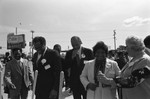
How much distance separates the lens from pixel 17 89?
569 cm

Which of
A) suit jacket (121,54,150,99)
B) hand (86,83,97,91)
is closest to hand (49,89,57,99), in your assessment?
hand (86,83,97,91)

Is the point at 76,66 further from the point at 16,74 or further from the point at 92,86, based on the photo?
the point at 92,86

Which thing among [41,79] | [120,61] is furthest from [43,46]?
[120,61]

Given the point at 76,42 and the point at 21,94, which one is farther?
the point at 76,42

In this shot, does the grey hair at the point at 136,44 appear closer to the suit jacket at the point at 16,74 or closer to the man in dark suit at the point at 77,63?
the man in dark suit at the point at 77,63

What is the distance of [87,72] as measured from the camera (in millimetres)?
3988

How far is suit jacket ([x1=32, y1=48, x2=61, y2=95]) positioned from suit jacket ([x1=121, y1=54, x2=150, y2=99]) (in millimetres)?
1892

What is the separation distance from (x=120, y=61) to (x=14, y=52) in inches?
117

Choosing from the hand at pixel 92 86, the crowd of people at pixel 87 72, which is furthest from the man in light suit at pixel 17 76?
the hand at pixel 92 86

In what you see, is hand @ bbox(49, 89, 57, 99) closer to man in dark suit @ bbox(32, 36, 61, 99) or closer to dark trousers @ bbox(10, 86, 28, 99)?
man in dark suit @ bbox(32, 36, 61, 99)

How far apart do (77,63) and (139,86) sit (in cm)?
288

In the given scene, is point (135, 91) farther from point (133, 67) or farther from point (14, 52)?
point (14, 52)

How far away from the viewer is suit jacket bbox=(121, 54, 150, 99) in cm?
319

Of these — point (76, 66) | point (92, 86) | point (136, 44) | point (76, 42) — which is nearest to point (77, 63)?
point (76, 66)
